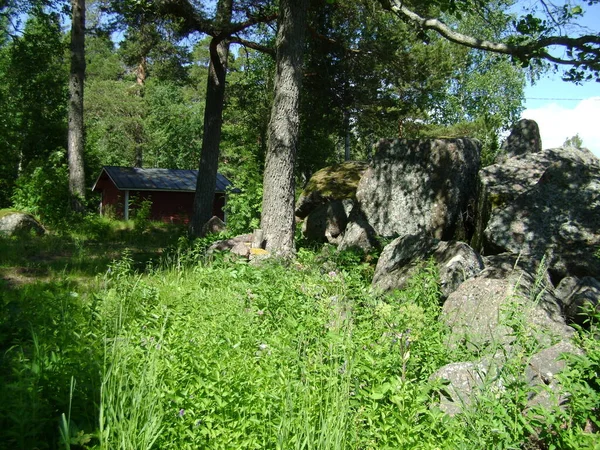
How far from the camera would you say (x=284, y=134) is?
9641mm

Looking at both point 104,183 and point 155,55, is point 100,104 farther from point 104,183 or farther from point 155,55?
point 155,55

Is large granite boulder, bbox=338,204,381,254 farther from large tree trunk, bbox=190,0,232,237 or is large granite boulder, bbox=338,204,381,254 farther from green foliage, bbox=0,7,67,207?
green foliage, bbox=0,7,67,207

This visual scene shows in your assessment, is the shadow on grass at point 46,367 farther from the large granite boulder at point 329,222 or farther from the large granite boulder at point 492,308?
the large granite boulder at point 329,222

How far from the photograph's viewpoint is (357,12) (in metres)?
14.6

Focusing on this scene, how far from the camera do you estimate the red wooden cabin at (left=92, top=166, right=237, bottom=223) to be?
81.6 feet

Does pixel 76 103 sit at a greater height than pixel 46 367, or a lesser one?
greater

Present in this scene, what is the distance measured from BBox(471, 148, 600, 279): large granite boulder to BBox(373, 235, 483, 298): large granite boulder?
3.67 feet

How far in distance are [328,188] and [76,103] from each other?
964cm

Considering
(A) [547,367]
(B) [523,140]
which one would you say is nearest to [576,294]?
(A) [547,367]

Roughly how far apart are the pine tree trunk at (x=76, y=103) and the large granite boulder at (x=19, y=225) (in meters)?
2.03

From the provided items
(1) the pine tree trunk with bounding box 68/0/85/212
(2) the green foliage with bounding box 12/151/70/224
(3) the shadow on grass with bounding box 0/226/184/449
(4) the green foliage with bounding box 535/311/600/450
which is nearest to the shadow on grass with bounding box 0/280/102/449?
(3) the shadow on grass with bounding box 0/226/184/449

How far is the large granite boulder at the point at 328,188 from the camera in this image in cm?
1193

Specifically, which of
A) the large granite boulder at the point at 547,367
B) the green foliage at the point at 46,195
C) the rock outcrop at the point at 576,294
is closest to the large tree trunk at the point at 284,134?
the rock outcrop at the point at 576,294

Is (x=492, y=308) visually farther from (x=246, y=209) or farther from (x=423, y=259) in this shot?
(x=246, y=209)
